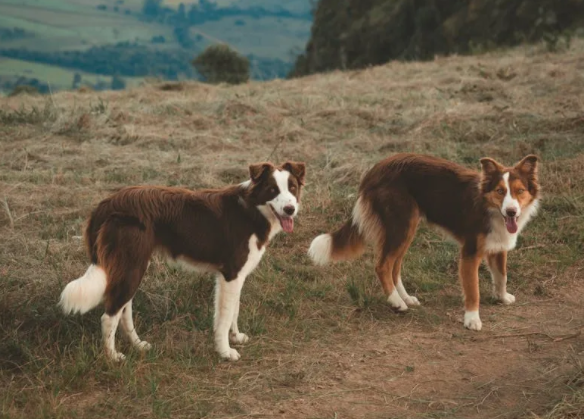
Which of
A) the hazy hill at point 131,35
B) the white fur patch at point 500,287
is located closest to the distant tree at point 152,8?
the hazy hill at point 131,35

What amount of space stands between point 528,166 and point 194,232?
2.74 metres

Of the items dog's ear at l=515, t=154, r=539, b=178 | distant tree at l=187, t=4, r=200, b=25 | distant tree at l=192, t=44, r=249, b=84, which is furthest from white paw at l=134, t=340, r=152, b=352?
distant tree at l=187, t=4, r=200, b=25

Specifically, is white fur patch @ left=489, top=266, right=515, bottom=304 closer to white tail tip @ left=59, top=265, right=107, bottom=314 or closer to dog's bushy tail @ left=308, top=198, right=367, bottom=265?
dog's bushy tail @ left=308, top=198, right=367, bottom=265

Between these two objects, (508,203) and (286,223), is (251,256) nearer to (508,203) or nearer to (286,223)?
(286,223)

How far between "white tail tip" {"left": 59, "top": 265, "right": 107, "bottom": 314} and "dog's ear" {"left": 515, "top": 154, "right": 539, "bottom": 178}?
3358 millimetres

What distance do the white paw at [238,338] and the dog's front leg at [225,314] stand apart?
0.27m

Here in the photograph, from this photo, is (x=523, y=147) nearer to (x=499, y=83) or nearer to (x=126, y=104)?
(x=499, y=83)

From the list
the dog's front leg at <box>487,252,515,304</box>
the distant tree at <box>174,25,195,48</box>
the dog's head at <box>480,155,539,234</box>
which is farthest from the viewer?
the distant tree at <box>174,25,195,48</box>

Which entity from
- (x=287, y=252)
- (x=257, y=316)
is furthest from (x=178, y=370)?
(x=287, y=252)

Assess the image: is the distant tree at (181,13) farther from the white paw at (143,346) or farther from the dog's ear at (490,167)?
the white paw at (143,346)

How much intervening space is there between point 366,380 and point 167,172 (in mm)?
5482

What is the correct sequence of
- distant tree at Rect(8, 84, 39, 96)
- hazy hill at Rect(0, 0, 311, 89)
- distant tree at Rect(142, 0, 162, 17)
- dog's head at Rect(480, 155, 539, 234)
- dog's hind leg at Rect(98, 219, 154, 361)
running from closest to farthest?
dog's hind leg at Rect(98, 219, 154, 361), dog's head at Rect(480, 155, 539, 234), distant tree at Rect(8, 84, 39, 96), hazy hill at Rect(0, 0, 311, 89), distant tree at Rect(142, 0, 162, 17)

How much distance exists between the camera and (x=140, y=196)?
500cm

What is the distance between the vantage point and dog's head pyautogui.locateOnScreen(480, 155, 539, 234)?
18.4 feet
